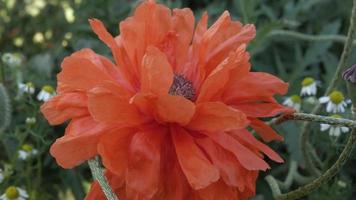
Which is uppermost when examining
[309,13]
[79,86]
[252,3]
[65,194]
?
[79,86]

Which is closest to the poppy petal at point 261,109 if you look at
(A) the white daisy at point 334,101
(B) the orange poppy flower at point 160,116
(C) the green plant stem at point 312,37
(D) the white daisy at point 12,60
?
(B) the orange poppy flower at point 160,116

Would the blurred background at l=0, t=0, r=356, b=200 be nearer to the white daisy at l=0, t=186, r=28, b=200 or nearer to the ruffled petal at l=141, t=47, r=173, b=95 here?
the white daisy at l=0, t=186, r=28, b=200

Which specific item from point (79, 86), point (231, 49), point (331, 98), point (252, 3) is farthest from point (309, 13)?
point (79, 86)

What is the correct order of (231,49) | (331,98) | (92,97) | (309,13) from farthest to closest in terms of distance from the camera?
1. (309,13)
2. (331,98)
3. (231,49)
4. (92,97)

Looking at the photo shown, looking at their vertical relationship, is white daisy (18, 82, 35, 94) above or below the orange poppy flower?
below

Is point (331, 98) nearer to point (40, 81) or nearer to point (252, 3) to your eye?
point (252, 3)

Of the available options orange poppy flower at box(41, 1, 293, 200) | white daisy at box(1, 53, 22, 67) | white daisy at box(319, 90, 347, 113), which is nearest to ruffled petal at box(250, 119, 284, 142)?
orange poppy flower at box(41, 1, 293, 200)

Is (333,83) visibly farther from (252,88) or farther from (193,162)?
(193,162)
